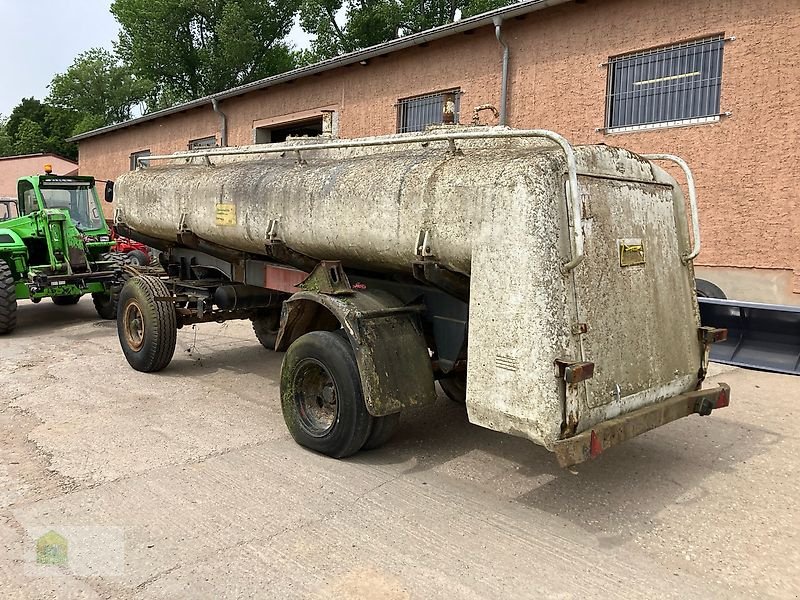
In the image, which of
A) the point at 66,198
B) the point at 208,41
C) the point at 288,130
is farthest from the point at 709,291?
the point at 208,41

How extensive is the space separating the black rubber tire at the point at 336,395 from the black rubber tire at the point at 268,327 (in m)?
3.12

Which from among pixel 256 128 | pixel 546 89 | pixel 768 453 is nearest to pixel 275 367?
pixel 768 453

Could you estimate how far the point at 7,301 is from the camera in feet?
30.0

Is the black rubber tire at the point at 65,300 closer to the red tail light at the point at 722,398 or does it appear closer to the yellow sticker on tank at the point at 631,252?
the yellow sticker on tank at the point at 631,252

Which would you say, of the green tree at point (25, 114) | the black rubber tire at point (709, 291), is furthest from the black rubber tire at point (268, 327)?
the green tree at point (25, 114)

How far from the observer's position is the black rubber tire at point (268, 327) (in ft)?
26.2

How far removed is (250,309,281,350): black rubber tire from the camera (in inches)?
314

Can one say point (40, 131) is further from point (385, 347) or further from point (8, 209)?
point (385, 347)

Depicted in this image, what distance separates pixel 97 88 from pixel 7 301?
4857cm

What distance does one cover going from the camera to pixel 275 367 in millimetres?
7418

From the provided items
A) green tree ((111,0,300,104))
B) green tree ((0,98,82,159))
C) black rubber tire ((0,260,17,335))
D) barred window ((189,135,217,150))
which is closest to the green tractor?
black rubber tire ((0,260,17,335))

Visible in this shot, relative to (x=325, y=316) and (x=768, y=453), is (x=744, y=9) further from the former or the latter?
(x=325, y=316)

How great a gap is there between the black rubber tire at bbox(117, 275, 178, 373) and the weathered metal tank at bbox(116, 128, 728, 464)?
223 cm

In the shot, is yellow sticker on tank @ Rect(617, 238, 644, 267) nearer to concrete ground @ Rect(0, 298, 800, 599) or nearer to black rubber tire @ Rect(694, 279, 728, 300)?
concrete ground @ Rect(0, 298, 800, 599)
